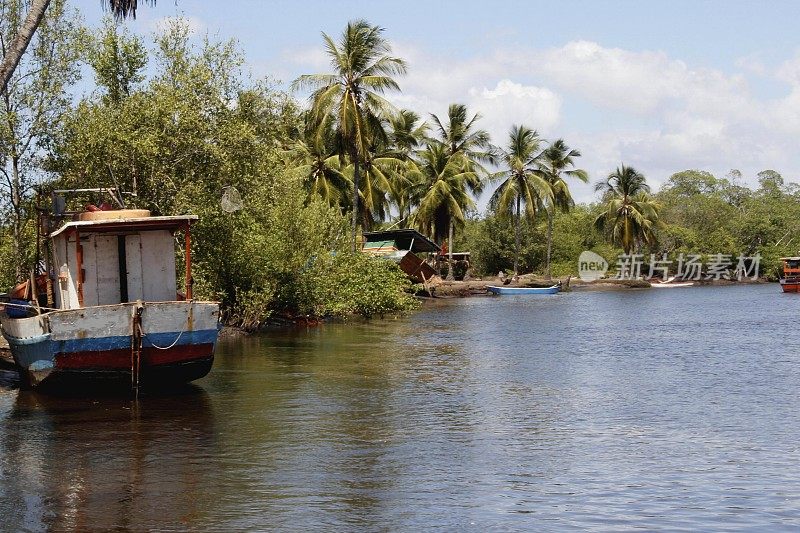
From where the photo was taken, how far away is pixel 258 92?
2911 centimetres

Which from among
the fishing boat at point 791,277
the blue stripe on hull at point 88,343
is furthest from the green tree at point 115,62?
the fishing boat at point 791,277

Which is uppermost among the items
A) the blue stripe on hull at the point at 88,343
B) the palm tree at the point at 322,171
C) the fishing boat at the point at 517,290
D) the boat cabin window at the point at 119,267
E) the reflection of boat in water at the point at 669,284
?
the palm tree at the point at 322,171

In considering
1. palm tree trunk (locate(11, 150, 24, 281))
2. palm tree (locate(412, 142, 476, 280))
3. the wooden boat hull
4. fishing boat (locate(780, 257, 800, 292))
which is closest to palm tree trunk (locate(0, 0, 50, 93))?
the wooden boat hull

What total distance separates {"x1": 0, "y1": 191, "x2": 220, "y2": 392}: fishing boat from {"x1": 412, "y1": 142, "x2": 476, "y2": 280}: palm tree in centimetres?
4201

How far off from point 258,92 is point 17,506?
20.6 metres

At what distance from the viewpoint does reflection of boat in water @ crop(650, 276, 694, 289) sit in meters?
84.2

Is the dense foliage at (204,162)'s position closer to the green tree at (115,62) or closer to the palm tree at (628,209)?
the green tree at (115,62)

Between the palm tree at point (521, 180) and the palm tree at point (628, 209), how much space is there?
11.5 metres

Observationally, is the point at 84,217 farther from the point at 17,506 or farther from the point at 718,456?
the point at 718,456

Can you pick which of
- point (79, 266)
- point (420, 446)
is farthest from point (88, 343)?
point (420, 446)

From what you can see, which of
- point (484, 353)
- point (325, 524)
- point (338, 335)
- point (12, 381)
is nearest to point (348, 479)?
point (325, 524)

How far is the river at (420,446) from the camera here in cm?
Answer: 1016

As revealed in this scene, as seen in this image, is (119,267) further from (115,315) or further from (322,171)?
(322,171)

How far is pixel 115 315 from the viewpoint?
53.9 feet
